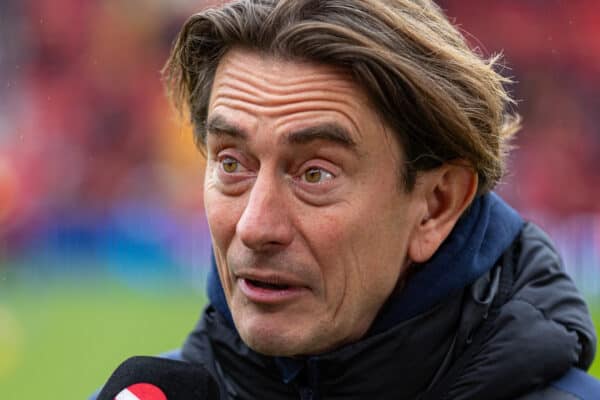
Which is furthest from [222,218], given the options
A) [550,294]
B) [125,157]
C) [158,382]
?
[125,157]

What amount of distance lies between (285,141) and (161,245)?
32.9ft

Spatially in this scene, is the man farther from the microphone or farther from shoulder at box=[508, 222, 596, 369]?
the microphone

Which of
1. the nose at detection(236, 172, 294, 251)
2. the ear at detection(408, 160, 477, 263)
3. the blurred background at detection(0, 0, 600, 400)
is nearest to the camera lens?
the nose at detection(236, 172, 294, 251)

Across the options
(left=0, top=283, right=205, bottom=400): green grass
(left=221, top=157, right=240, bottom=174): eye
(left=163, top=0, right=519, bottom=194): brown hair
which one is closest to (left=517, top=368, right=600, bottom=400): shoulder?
(left=163, top=0, right=519, bottom=194): brown hair

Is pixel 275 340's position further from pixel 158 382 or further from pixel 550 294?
pixel 550 294

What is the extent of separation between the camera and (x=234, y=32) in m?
2.58

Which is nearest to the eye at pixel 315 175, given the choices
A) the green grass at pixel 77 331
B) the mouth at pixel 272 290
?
the mouth at pixel 272 290

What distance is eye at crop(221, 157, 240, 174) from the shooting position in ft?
8.27

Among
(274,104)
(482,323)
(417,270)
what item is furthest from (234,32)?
(482,323)

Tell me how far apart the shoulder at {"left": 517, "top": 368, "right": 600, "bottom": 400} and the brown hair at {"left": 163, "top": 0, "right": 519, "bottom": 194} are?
1.69 feet

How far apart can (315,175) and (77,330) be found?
364 inches

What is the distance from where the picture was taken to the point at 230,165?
2531mm

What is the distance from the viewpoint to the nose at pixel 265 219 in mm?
2381

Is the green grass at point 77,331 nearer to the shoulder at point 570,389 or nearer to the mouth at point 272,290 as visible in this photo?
the mouth at point 272,290
